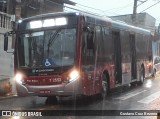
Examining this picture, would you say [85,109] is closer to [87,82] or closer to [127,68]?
[87,82]

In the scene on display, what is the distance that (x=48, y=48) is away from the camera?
13.0m

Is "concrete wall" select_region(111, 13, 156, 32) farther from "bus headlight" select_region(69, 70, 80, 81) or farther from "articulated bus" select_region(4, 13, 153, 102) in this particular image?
"bus headlight" select_region(69, 70, 80, 81)

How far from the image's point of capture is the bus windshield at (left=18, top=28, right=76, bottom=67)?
1280cm

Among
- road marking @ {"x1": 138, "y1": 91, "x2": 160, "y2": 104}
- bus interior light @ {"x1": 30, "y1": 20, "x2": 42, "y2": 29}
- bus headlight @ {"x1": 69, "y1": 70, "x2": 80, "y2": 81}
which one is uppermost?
bus interior light @ {"x1": 30, "y1": 20, "x2": 42, "y2": 29}

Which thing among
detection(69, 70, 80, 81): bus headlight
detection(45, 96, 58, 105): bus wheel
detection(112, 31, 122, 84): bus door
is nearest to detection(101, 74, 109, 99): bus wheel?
detection(112, 31, 122, 84): bus door

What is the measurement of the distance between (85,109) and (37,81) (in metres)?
1.81

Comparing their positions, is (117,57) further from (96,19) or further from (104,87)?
(96,19)

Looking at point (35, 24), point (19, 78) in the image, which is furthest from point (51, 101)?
point (35, 24)

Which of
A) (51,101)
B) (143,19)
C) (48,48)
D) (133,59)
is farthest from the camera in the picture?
(143,19)

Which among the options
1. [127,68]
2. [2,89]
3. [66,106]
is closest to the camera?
[66,106]

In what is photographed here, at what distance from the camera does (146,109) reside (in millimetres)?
12648

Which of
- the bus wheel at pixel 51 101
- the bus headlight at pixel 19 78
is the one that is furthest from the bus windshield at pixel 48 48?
the bus wheel at pixel 51 101

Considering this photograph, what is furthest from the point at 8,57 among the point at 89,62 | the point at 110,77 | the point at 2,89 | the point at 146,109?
the point at 146,109

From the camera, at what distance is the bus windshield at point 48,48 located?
12797 millimetres
